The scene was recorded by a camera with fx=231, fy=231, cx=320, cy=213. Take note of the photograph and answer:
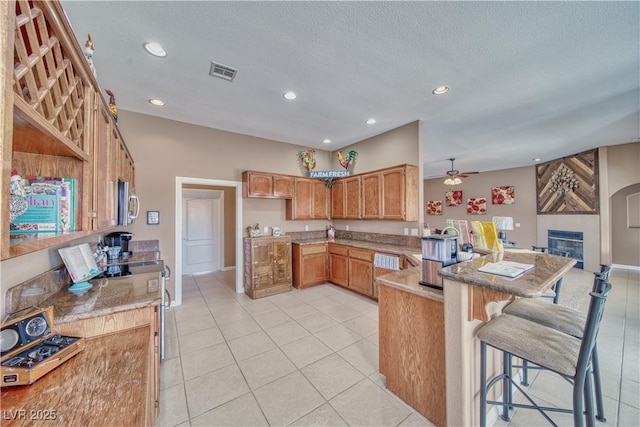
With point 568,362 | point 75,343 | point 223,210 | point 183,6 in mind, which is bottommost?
point 568,362

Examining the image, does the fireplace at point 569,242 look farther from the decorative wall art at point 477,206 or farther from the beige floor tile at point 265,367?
the beige floor tile at point 265,367

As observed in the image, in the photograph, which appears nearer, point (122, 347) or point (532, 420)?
point (122, 347)

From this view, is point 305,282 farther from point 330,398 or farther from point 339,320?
point 330,398

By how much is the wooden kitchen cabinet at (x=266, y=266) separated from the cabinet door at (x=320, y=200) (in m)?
1.00

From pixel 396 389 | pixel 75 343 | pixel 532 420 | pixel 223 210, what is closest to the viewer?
pixel 75 343

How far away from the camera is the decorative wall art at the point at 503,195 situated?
7.50m

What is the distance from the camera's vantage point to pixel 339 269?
181 inches

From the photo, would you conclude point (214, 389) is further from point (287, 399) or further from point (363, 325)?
point (363, 325)

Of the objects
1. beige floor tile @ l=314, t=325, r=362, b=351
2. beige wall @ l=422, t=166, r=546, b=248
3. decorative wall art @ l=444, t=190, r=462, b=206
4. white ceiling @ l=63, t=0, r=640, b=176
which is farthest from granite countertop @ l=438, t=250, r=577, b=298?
decorative wall art @ l=444, t=190, r=462, b=206

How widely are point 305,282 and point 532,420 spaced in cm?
342

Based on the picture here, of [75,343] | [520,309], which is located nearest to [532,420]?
[520,309]

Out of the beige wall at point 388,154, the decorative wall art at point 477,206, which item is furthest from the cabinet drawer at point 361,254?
the decorative wall art at point 477,206

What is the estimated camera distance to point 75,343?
1185 millimetres

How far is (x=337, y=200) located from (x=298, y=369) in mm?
3510
